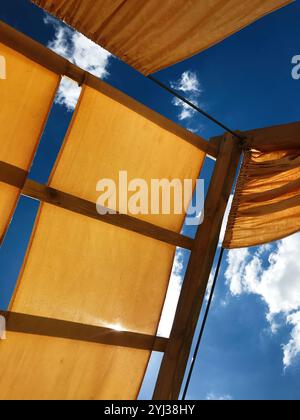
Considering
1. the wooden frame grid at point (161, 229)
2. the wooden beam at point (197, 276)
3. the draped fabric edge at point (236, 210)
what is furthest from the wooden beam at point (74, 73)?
the draped fabric edge at point (236, 210)

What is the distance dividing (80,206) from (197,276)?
40.1 inches

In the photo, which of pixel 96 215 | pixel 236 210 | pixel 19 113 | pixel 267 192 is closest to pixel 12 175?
pixel 19 113

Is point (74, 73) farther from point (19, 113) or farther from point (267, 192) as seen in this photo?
point (267, 192)

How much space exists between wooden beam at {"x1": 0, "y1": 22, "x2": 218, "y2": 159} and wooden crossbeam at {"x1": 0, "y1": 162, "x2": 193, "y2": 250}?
659mm

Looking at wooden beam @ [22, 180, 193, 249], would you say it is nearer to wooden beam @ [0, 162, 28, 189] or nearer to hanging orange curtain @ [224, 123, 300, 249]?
wooden beam @ [0, 162, 28, 189]

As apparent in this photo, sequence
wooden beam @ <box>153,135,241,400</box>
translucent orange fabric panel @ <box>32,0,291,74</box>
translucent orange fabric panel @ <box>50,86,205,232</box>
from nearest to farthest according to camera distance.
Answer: translucent orange fabric panel @ <box>32,0,291,74</box> < translucent orange fabric panel @ <box>50,86,205,232</box> < wooden beam @ <box>153,135,241,400</box>

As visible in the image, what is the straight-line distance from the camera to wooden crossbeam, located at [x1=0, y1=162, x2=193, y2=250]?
2.32 meters

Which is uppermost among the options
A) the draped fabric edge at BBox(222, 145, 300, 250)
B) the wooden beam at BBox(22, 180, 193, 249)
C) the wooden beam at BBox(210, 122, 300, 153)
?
the wooden beam at BBox(210, 122, 300, 153)

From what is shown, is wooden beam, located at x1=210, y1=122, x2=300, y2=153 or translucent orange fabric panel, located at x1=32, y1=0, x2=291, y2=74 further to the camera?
wooden beam, located at x1=210, y1=122, x2=300, y2=153

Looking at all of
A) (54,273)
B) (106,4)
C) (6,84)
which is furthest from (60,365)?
(106,4)

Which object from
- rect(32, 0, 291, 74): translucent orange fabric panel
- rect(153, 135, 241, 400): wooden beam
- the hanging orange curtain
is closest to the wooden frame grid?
rect(153, 135, 241, 400): wooden beam

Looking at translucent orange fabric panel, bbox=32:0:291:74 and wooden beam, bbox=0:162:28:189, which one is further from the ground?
translucent orange fabric panel, bbox=32:0:291:74
